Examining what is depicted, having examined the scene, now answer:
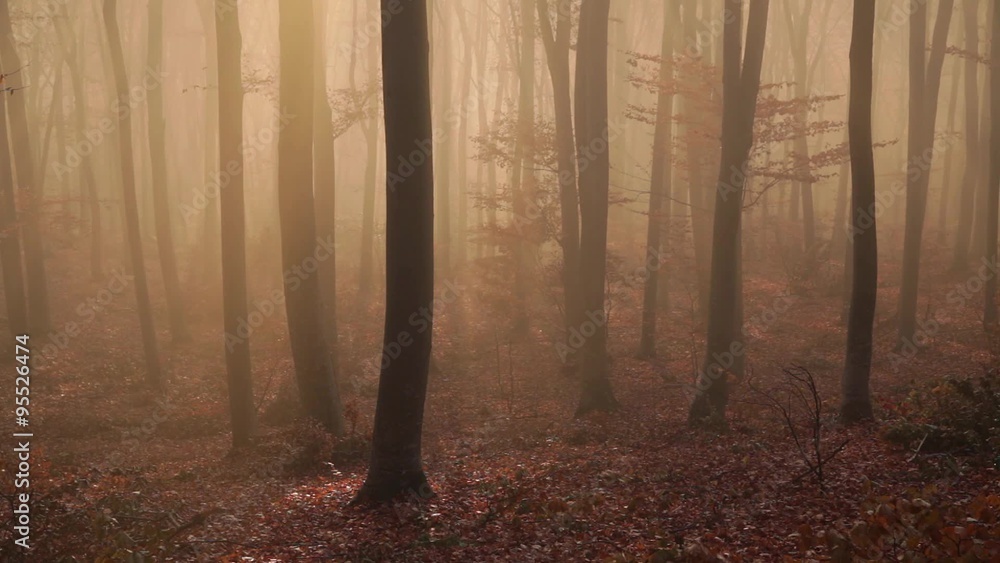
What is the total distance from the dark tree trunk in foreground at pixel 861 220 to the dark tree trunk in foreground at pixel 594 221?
14.5 feet

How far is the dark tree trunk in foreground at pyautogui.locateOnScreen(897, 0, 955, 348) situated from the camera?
1808cm

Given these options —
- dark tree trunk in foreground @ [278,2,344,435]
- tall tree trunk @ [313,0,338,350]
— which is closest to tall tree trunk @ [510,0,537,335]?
tall tree trunk @ [313,0,338,350]

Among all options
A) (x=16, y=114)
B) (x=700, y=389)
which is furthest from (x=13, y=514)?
(x=16, y=114)

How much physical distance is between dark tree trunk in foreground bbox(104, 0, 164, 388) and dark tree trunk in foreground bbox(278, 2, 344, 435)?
19.5 ft

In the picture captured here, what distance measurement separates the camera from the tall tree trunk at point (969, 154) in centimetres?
2448

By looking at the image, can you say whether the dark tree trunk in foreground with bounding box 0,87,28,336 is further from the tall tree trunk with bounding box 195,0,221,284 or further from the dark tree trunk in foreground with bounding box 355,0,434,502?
the dark tree trunk in foreground with bounding box 355,0,434,502

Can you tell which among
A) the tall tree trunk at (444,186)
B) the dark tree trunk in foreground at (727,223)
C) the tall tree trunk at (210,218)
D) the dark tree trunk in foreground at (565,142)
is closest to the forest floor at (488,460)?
the dark tree trunk in foreground at (727,223)

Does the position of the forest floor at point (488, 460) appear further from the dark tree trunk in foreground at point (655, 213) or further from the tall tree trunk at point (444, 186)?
the tall tree trunk at point (444, 186)

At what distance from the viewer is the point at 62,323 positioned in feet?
68.6

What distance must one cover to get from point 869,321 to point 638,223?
25.8 meters

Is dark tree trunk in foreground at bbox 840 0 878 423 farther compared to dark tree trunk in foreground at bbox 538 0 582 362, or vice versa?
dark tree trunk in foreground at bbox 538 0 582 362

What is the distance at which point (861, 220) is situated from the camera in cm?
1043

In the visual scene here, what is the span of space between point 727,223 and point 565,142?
5839 mm

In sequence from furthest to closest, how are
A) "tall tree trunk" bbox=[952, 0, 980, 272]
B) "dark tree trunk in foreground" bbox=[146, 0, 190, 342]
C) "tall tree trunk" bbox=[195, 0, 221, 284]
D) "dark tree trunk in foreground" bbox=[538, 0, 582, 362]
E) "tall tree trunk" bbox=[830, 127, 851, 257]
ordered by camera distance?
"tall tree trunk" bbox=[830, 127, 851, 257], "tall tree trunk" bbox=[195, 0, 221, 284], "tall tree trunk" bbox=[952, 0, 980, 272], "dark tree trunk in foreground" bbox=[146, 0, 190, 342], "dark tree trunk in foreground" bbox=[538, 0, 582, 362]
